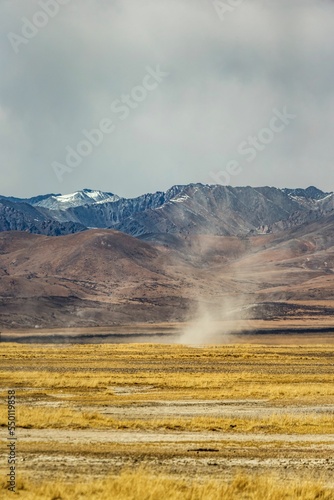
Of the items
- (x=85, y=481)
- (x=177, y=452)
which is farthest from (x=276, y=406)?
(x=85, y=481)

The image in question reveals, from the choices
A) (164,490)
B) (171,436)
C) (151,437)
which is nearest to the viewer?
(164,490)

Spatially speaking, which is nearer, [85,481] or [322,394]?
[85,481]

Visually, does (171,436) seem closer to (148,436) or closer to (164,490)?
(148,436)

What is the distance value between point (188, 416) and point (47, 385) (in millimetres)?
16682

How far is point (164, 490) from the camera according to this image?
52.9ft

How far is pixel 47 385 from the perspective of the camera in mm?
46281

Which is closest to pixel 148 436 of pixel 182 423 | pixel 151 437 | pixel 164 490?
pixel 151 437

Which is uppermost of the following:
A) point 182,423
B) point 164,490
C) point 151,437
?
point 182,423

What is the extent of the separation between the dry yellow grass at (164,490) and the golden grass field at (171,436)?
0.10ft

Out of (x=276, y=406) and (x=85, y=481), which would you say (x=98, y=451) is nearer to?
(x=85, y=481)

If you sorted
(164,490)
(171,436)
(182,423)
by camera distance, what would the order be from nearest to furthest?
(164,490) → (171,436) → (182,423)

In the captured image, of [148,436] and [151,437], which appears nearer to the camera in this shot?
[151,437]

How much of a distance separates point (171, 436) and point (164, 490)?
9796 millimetres

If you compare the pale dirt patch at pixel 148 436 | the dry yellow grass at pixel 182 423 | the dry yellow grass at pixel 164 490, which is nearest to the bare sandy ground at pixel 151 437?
the pale dirt patch at pixel 148 436
